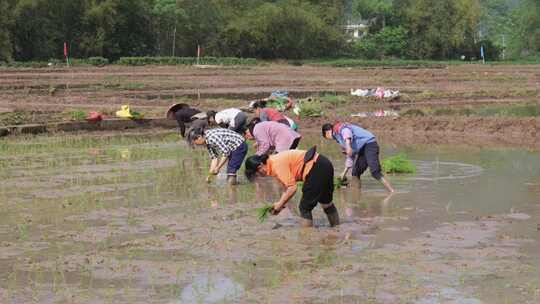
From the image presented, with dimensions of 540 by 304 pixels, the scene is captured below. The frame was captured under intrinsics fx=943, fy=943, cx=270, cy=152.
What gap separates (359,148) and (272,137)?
1.24 meters

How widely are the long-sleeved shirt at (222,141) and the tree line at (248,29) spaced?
1791 inches

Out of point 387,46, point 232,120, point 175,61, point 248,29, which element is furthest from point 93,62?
point 232,120

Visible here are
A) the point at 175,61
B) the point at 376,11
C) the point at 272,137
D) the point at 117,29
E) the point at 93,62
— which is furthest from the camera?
the point at 376,11

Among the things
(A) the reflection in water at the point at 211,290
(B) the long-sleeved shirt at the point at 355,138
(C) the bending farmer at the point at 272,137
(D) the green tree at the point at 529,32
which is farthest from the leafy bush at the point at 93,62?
(A) the reflection in water at the point at 211,290

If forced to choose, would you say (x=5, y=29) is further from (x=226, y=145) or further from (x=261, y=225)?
(x=261, y=225)

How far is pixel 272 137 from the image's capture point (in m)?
13.2

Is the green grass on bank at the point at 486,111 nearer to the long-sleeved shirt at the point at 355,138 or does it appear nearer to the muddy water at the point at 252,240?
the muddy water at the point at 252,240

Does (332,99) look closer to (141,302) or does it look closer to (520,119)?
(520,119)

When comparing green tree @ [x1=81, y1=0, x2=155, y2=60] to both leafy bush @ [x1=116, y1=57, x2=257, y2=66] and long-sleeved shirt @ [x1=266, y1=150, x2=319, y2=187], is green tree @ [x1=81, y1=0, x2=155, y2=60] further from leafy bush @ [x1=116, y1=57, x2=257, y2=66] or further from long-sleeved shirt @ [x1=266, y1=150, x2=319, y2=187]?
long-sleeved shirt @ [x1=266, y1=150, x2=319, y2=187]

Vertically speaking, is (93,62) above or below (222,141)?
below

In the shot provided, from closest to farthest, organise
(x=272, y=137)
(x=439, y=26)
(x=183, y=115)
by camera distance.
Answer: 1. (x=272, y=137)
2. (x=183, y=115)
3. (x=439, y=26)

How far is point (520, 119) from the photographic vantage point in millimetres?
21109

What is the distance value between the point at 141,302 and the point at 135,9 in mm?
60037

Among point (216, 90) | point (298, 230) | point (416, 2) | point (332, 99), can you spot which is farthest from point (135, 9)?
point (298, 230)
